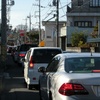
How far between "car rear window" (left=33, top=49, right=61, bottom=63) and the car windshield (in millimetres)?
6457

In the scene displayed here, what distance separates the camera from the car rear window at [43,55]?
1535 cm

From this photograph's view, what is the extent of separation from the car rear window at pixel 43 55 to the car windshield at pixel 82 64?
646 cm

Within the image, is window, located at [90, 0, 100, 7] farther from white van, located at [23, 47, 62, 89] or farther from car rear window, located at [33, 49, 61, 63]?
white van, located at [23, 47, 62, 89]

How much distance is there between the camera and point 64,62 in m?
Result: 8.84

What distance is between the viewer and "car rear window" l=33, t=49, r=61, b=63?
50.4 ft

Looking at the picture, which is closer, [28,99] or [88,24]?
[28,99]

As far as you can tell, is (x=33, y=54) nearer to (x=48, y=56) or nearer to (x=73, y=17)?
(x=48, y=56)

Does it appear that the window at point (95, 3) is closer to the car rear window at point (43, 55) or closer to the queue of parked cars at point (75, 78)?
the car rear window at point (43, 55)

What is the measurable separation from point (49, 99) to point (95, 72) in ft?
5.19

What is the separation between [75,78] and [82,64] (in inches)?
45.5

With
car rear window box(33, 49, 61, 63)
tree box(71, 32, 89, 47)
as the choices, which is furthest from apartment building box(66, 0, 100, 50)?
car rear window box(33, 49, 61, 63)

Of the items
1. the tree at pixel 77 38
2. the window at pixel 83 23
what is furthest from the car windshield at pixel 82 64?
the window at pixel 83 23

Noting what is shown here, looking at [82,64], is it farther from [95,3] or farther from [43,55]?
[95,3]

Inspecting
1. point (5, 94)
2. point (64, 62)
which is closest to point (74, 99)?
point (64, 62)
